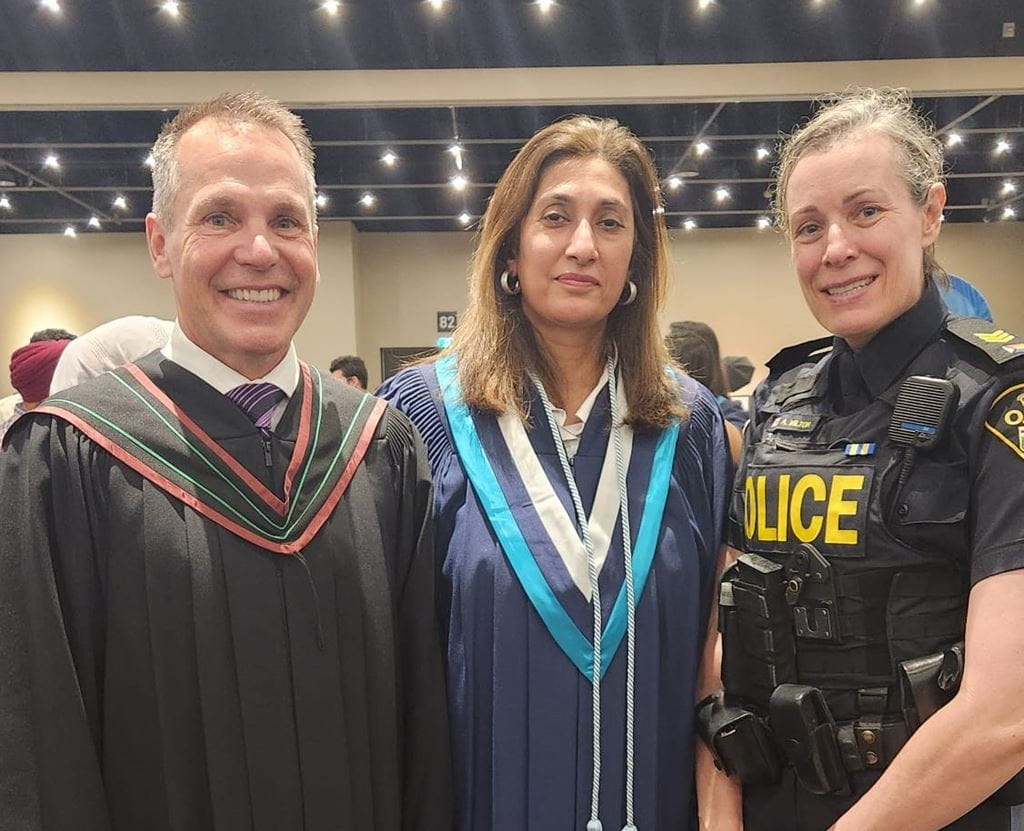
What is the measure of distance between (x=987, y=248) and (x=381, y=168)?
315 inches

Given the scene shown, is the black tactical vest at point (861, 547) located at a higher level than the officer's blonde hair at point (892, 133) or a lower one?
lower

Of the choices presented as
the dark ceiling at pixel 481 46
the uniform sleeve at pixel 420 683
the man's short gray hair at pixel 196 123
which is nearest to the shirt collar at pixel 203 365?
the man's short gray hair at pixel 196 123

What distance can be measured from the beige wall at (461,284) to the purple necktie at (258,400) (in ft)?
32.6

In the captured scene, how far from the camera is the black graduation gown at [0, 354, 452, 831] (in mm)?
1360

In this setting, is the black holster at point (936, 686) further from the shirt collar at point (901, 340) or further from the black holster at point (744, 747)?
the shirt collar at point (901, 340)

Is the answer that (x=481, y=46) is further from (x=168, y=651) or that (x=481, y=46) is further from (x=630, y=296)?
(x=168, y=651)

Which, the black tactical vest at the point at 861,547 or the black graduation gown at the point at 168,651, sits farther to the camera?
the black tactical vest at the point at 861,547

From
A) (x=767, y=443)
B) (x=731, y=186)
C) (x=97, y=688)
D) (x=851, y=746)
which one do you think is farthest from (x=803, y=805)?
(x=731, y=186)

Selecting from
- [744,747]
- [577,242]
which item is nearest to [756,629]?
[744,747]

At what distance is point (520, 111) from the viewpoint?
6.97 meters

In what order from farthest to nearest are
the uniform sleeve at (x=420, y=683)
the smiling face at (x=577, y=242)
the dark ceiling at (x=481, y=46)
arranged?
the dark ceiling at (x=481, y=46), the smiling face at (x=577, y=242), the uniform sleeve at (x=420, y=683)

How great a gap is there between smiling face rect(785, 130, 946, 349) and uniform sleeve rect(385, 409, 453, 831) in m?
0.85

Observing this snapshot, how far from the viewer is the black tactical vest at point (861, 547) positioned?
1466 mm

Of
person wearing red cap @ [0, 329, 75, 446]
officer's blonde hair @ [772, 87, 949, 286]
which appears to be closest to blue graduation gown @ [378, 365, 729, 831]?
officer's blonde hair @ [772, 87, 949, 286]
